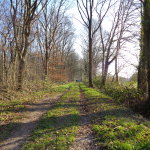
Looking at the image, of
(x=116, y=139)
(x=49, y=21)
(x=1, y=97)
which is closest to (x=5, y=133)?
(x=116, y=139)

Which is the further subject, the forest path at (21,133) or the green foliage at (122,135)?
the forest path at (21,133)

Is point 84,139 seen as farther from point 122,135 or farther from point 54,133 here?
point 122,135

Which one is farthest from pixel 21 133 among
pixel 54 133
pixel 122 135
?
pixel 122 135

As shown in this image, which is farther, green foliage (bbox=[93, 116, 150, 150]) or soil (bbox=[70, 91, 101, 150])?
soil (bbox=[70, 91, 101, 150])

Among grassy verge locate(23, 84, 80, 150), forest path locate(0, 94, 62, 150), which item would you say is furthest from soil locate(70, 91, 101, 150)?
forest path locate(0, 94, 62, 150)

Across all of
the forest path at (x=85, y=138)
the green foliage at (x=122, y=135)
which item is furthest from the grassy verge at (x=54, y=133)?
the green foliage at (x=122, y=135)

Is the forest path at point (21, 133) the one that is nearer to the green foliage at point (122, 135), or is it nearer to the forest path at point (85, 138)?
the forest path at point (85, 138)

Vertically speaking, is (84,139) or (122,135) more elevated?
(122,135)

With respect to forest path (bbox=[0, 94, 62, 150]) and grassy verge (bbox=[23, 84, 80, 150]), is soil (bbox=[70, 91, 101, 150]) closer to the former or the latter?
grassy verge (bbox=[23, 84, 80, 150])

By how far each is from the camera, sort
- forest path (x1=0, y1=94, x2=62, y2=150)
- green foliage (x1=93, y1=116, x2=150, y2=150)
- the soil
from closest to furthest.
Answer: green foliage (x1=93, y1=116, x2=150, y2=150)
the soil
forest path (x1=0, y1=94, x2=62, y2=150)

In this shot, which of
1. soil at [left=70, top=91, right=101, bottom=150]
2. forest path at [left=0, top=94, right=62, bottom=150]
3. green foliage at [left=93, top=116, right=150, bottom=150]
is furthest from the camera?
forest path at [left=0, top=94, right=62, bottom=150]

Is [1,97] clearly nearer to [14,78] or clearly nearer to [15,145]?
[14,78]

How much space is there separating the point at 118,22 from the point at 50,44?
12.1m

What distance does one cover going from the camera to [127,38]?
17.8 meters
